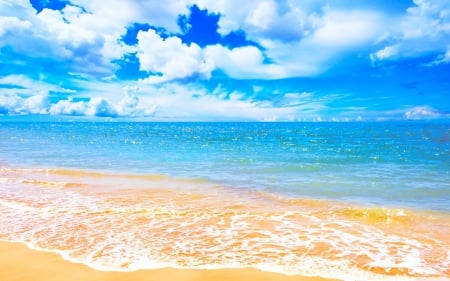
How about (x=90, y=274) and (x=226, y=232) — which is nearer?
(x=90, y=274)

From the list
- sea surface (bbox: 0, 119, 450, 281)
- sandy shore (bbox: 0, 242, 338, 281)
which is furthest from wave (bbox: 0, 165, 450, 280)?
sandy shore (bbox: 0, 242, 338, 281)

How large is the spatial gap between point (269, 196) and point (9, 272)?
10.8 meters

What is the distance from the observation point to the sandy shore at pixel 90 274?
Result: 6.99 meters

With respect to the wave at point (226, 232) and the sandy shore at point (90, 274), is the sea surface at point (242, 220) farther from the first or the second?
the sandy shore at point (90, 274)

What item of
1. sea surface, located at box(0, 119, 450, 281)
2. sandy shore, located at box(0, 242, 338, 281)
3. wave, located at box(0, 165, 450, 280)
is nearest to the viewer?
sandy shore, located at box(0, 242, 338, 281)

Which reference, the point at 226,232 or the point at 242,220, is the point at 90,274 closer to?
the point at 226,232

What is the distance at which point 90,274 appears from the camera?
7.12m

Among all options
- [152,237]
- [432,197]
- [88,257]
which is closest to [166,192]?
[152,237]

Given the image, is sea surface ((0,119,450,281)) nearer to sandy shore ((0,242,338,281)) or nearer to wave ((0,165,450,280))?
wave ((0,165,450,280))

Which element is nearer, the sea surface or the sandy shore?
the sandy shore

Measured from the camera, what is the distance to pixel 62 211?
487 inches

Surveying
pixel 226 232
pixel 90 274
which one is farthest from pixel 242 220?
pixel 90 274

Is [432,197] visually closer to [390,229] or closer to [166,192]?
[390,229]

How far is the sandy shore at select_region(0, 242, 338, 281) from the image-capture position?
22.9 ft
